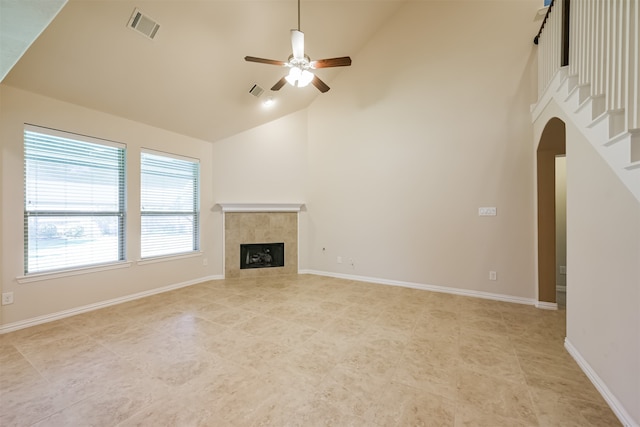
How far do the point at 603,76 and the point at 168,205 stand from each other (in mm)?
5224

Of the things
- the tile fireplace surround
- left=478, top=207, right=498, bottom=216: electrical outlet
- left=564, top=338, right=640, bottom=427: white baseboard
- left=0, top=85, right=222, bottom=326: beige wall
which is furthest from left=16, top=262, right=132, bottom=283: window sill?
left=478, top=207, right=498, bottom=216: electrical outlet

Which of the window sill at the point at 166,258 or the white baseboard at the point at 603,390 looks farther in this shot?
the window sill at the point at 166,258

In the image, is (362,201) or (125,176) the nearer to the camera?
(125,176)

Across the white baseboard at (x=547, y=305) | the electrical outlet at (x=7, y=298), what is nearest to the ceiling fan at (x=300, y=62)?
the electrical outlet at (x=7, y=298)

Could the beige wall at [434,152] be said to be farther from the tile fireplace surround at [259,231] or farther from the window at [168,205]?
the window at [168,205]

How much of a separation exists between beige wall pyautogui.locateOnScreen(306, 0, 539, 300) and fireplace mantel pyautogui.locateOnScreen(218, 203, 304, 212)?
50 centimetres

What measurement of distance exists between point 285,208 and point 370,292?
7.55ft

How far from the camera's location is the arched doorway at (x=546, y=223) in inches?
133

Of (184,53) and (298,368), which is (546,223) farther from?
(184,53)

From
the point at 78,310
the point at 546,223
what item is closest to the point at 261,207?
the point at 78,310

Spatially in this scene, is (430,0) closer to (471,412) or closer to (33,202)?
(471,412)

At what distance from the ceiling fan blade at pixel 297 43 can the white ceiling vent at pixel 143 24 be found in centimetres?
143

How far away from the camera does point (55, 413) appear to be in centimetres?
163

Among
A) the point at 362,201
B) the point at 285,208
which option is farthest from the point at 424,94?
the point at 285,208
